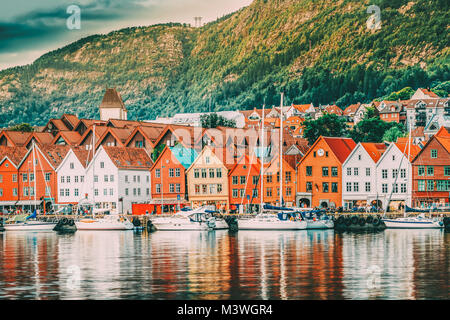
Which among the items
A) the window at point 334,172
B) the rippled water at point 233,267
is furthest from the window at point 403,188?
the rippled water at point 233,267

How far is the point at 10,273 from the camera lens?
50.8 metres

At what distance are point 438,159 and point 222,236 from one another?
38.0 meters

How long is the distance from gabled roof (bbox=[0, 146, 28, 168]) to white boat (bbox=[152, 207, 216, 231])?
1716 inches

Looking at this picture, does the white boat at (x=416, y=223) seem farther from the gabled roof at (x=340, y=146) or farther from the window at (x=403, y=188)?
the gabled roof at (x=340, y=146)

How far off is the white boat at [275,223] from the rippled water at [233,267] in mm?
8373

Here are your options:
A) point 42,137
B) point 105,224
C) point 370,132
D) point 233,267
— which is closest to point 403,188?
point 105,224

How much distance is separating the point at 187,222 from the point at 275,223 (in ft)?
36.9

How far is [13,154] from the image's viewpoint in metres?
134

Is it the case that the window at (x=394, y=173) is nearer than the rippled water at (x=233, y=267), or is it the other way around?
the rippled water at (x=233, y=267)

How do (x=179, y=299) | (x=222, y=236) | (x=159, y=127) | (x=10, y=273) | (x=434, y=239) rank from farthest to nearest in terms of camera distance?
(x=159, y=127), (x=222, y=236), (x=434, y=239), (x=10, y=273), (x=179, y=299)

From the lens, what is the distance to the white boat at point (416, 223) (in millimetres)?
90688

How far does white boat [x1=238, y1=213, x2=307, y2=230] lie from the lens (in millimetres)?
91875

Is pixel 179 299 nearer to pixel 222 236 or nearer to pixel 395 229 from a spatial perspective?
pixel 222 236

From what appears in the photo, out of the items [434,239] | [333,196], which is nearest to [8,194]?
[333,196]
